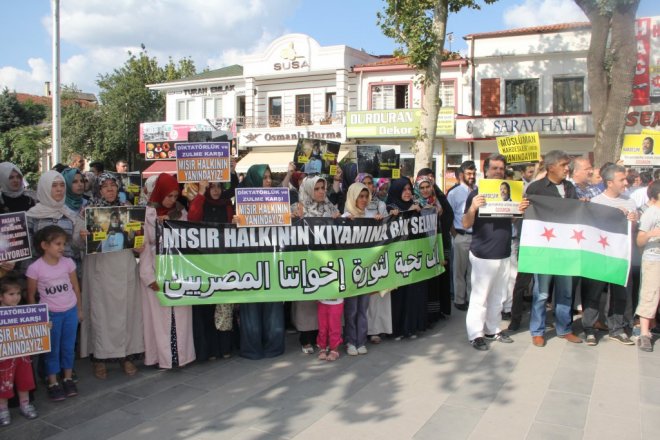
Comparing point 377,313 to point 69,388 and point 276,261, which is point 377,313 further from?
point 69,388

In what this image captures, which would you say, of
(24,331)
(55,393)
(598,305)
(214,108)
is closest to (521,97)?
(214,108)

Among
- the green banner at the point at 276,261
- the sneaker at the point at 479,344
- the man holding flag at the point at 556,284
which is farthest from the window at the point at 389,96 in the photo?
the sneaker at the point at 479,344

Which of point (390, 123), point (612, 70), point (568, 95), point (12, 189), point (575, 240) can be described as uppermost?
point (568, 95)

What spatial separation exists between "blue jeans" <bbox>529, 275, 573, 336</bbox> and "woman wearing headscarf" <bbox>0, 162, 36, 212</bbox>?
5276mm

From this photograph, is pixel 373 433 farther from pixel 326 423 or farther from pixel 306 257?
pixel 306 257

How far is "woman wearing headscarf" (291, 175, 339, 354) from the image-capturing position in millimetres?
5465

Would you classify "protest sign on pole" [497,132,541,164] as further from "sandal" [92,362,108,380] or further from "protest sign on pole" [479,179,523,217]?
"sandal" [92,362,108,380]

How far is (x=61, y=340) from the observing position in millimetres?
4445

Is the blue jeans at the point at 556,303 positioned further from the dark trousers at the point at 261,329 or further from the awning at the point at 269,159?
the awning at the point at 269,159

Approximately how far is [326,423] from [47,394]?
7.65 feet

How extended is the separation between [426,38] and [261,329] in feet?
38.6

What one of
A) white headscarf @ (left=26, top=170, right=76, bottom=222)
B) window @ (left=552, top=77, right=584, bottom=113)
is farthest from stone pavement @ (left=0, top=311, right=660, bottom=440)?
window @ (left=552, top=77, right=584, bottom=113)

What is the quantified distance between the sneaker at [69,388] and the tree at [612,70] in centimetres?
1157

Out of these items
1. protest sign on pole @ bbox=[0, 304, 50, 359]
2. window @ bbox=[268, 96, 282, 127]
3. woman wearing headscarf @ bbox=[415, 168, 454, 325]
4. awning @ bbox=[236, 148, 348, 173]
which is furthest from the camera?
window @ bbox=[268, 96, 282, 127]
